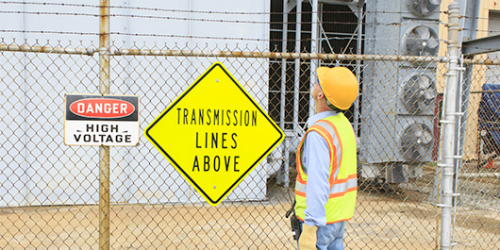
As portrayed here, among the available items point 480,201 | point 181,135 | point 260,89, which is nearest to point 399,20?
point 260,89

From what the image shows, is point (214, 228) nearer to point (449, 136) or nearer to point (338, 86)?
point (449, 136)

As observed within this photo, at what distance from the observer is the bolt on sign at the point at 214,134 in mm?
3367

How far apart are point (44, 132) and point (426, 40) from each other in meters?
7.52

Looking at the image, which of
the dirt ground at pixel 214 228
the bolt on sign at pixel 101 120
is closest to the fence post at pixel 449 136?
the dirt ground at pixel 214 228

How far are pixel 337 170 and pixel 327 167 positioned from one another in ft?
0.63

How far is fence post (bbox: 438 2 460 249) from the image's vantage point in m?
3.47

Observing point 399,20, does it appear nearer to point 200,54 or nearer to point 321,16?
point 321,16

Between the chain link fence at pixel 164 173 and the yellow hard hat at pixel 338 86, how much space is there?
286cm

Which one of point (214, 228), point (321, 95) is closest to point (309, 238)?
point (321, 95)

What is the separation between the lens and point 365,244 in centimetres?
560

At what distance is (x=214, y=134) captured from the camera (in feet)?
11.2

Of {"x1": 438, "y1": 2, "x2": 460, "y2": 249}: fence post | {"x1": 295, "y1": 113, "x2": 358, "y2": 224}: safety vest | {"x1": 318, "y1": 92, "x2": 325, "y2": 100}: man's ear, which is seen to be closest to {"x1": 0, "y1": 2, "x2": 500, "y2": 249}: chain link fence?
{"x1": 438, "y1": 2, "x2": 460, "y2": 249}: fence post

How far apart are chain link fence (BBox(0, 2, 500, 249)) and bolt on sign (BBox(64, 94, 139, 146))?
2.21 meters

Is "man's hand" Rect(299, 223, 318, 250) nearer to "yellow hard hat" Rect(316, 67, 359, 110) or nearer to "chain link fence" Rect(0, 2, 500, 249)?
"yellow hard hat" Rect(316, 67, 359, 110)
